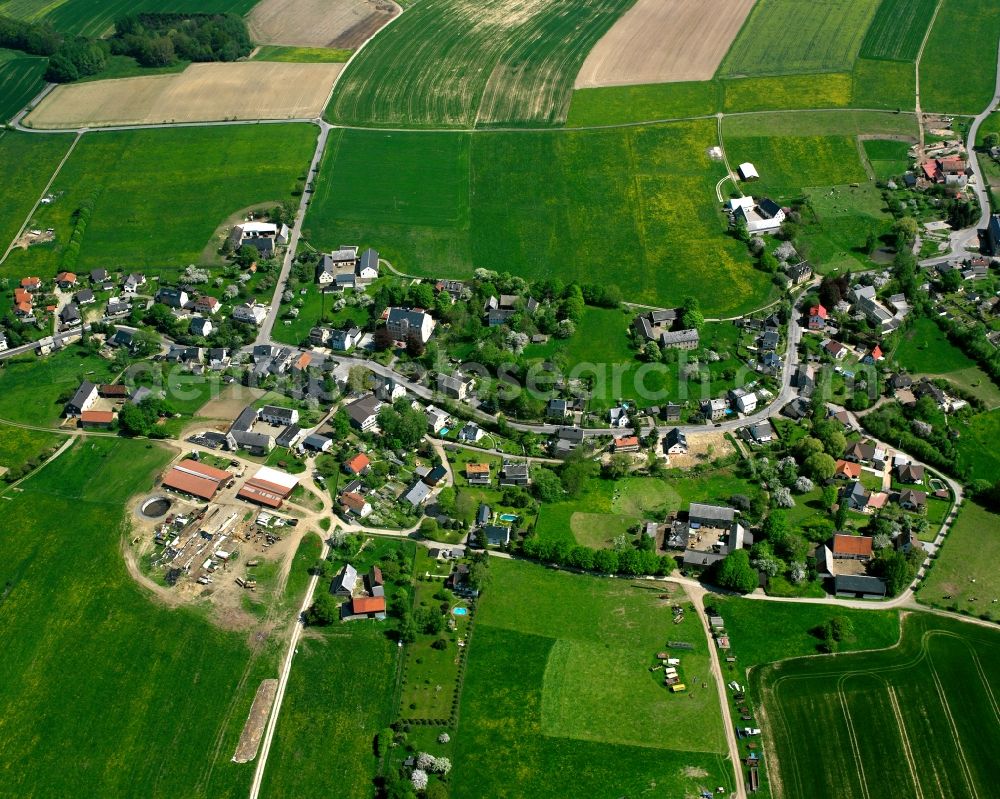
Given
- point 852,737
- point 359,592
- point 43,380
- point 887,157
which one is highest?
point 43,380

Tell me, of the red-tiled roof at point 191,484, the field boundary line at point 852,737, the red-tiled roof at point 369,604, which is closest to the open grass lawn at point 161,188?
the red-tiled roof at point 191,484

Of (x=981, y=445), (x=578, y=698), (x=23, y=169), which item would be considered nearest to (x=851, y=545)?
(x=981, y=445)

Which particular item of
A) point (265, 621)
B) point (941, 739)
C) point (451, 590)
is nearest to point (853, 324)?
point (941, 739)

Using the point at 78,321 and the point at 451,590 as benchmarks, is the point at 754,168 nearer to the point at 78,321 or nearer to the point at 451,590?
the point at 451,590

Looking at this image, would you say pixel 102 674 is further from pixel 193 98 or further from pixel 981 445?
pixel 193 98

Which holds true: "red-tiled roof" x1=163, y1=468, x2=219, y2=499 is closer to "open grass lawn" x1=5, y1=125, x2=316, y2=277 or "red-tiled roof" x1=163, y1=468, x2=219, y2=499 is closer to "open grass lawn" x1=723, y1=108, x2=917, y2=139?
"open grass lawn" x1=5, y1=125, x2=316, y2=277

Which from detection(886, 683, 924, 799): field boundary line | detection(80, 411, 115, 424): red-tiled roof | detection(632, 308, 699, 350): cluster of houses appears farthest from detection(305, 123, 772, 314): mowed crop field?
detection(886, 683, 924, 799): field boundary line

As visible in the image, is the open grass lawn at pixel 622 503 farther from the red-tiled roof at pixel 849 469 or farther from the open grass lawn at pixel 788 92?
the open grass lawn at pixel 788 92
